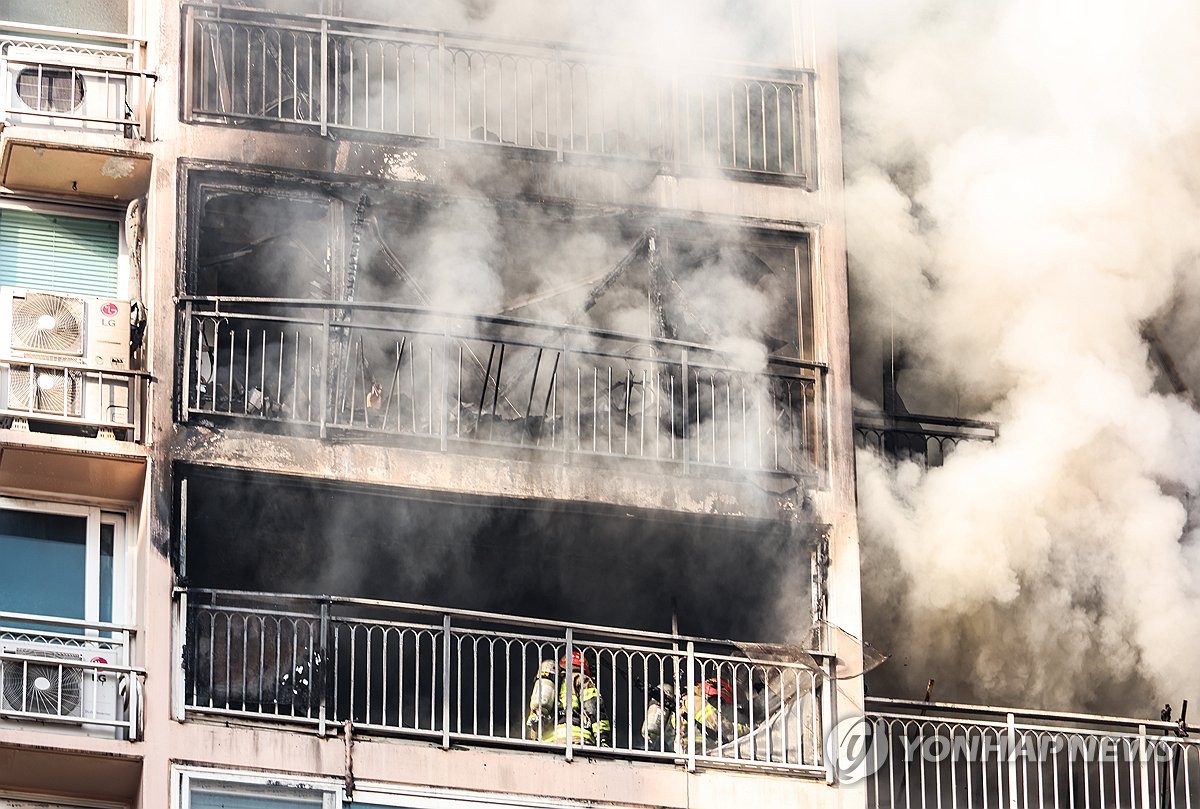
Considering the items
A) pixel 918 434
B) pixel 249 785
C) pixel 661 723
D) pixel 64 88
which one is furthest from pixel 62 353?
pixel 918 434

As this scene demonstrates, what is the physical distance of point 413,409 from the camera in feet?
69.9

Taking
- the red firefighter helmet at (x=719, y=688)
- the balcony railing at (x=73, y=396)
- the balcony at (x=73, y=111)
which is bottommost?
the red firefighter helmet at (x=719, y=688)

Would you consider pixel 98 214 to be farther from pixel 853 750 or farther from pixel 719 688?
pixel 853 750

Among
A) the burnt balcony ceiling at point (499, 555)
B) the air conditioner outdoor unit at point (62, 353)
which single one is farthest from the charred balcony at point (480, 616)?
the air conditioner outdoor unit at point (62, 353)

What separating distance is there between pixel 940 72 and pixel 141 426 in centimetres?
830

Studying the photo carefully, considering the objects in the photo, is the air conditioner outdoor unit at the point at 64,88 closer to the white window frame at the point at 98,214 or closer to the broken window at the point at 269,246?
the white window frame at the point at 98,214

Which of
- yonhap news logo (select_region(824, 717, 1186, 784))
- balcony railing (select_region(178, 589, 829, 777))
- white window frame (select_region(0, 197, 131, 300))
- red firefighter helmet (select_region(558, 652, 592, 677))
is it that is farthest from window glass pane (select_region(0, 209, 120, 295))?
yonhap news logo (select_region(824, 717, 1186, 784))

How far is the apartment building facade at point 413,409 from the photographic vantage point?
20.2m

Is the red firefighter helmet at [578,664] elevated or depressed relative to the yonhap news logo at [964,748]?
elevated

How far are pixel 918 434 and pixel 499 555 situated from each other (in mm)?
4199

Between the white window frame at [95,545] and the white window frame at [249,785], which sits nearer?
the white window frame at [249,785]

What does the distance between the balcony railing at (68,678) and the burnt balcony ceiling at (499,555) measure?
1.06m

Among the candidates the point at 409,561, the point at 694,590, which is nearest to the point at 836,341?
the point at 694,590

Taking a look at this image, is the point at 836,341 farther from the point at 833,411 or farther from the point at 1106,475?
the point at 1106,475
